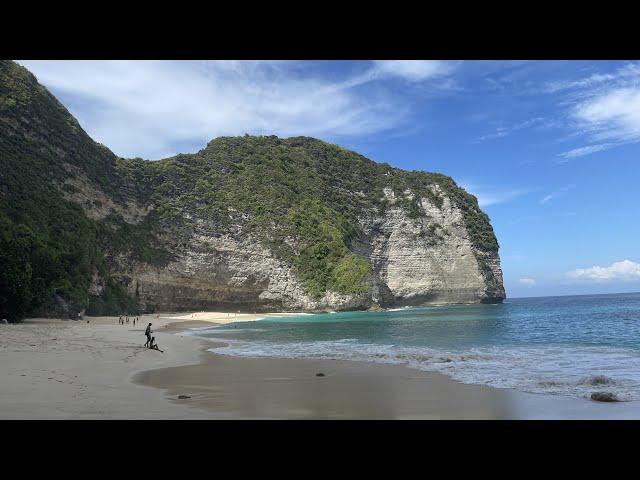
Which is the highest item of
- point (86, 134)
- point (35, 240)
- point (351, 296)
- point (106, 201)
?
point (86, 134)

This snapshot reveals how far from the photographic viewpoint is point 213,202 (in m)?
82.1

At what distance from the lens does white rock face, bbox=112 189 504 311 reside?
7094cm

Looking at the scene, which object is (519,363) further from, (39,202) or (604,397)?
(39,202)

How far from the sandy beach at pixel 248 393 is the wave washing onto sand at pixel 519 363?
1035mm

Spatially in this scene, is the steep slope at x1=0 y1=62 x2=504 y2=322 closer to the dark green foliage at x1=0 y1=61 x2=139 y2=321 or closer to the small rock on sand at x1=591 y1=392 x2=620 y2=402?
the dark green foliage at x1=0 y1=61 x2=139 y2=321

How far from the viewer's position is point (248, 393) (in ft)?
31.6

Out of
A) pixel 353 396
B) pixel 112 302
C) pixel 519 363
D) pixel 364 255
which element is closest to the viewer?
pixel 353 396

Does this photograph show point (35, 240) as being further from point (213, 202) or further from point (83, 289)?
point (213, 202)

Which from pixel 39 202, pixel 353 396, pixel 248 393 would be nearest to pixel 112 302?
pixel 39 202

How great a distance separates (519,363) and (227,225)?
69.4 m

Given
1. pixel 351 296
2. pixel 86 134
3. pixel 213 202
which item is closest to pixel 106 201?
pixel 86 134

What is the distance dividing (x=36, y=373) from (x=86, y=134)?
69193 mm

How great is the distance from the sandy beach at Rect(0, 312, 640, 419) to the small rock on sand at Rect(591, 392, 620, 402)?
286 millimetres

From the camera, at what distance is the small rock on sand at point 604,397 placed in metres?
8.30
